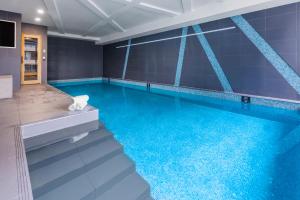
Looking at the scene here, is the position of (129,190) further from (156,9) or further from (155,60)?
(155,60)

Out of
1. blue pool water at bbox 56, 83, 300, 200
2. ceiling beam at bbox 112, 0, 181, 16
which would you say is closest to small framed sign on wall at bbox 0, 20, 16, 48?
ceiling beam at bbox 112, 0, 181, 16

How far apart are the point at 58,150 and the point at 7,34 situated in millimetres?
5737

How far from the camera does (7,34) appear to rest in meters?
5.90

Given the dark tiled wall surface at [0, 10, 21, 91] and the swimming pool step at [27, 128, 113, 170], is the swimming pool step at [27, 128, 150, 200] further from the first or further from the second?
the dark tiled wall surface at [0, 10, 21, 91]

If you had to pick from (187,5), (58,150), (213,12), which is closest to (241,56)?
(213,12)

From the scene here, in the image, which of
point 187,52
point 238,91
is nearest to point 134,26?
point 187,52

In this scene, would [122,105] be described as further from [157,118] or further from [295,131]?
[295,131]

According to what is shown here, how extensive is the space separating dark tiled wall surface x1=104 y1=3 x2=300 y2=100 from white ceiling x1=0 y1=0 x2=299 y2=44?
1.41ft

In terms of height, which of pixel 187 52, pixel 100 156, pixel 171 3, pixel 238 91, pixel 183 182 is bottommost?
pixel 183 182

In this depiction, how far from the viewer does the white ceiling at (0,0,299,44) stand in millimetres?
5531

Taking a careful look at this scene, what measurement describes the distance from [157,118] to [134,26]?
6.01m

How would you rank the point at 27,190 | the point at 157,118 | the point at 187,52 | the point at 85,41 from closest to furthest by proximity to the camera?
the point at 27,190
the point at 157,118
the point at 187,52
the point at 85,41

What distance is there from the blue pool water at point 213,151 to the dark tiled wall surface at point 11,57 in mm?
3628

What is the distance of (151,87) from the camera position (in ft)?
31.9
